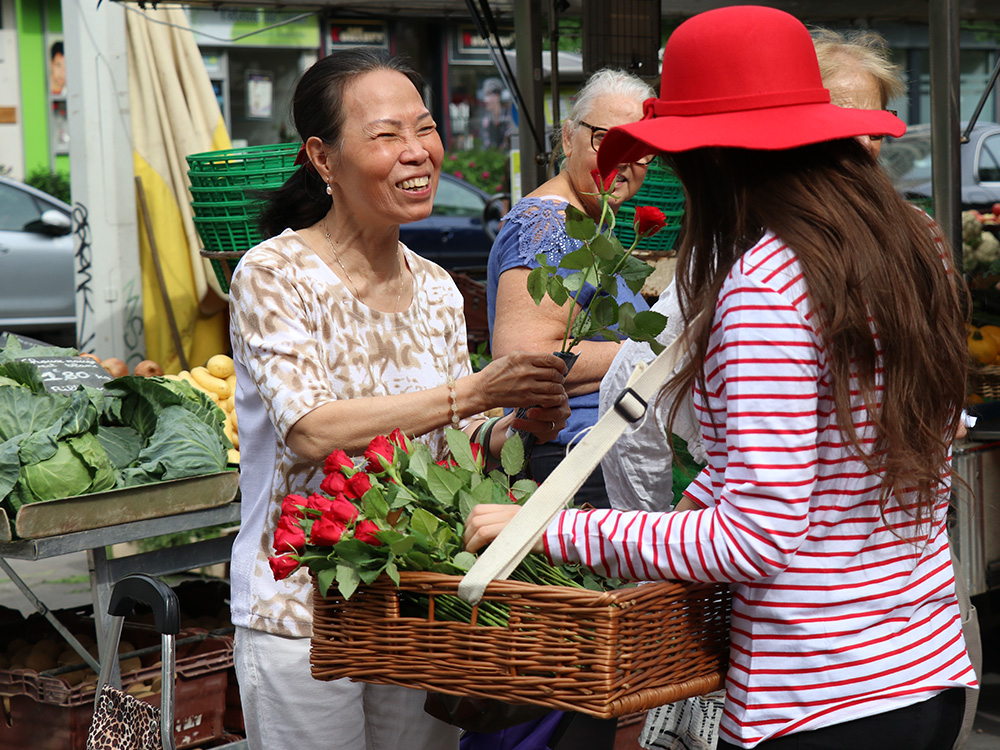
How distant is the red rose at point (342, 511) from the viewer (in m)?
1.41

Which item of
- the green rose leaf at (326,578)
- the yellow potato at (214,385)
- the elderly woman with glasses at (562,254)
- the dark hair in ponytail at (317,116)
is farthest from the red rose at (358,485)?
the yellow potato at (214,385)

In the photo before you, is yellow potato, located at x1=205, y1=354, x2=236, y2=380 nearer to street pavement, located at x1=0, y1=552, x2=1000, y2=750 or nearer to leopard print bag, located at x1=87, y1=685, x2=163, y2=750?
street pavement, located at x1=0, y1=552, x2=1000, y2=750

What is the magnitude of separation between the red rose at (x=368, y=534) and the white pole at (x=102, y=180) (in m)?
3.89

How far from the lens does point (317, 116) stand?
208 centimetres

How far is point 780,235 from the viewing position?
1249mm

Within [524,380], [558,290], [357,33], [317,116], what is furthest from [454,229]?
[558,290]

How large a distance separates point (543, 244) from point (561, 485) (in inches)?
54.4

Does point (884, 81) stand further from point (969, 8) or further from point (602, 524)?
point (969, 8)

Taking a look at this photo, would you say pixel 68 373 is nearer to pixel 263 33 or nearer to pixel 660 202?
pixel 660 202

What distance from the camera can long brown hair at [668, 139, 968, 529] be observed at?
1.22 meters

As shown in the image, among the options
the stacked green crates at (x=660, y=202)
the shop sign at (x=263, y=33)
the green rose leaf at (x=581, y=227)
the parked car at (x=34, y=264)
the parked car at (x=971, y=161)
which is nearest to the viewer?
the green rose leaf at (x=581, y=227)

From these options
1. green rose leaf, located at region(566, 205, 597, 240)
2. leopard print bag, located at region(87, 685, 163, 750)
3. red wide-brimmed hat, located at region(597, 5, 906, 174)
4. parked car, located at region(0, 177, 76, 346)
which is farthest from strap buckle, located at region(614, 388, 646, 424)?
parked car, located at region(0, 177, 76, 346)

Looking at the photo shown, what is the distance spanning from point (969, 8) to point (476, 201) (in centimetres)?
622

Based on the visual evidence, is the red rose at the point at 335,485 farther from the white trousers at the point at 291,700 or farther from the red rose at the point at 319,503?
the white trousers at the point at 291,700
